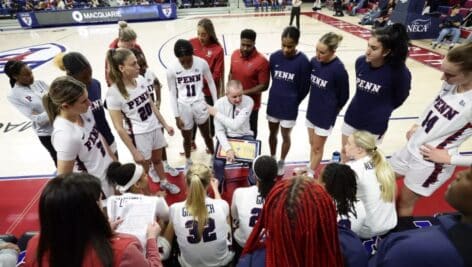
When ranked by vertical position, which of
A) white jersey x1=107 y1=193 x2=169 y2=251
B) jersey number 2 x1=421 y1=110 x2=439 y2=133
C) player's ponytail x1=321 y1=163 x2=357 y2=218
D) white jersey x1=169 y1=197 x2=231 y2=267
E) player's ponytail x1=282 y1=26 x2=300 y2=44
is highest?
player's ponytail x1=282 y1=26 x2=300 y2=44

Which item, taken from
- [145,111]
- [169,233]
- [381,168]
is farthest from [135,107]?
[381,168]

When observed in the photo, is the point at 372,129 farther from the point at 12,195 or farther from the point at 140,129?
the point at 12,195

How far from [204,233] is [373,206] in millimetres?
1354

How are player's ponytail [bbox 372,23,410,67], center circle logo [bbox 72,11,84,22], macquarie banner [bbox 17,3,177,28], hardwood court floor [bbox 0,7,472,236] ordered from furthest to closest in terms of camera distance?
center circle logo [bbox 72,11,84,22] < macquarie banner [bbox 17,3,177,28] < hardwood court floor [bbox 0,7,472,236] < player's ponytail [bbox 372,23,410,67]

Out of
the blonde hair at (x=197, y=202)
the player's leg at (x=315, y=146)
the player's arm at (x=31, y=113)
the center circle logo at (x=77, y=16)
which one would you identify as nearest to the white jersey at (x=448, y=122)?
the player's leg at (x=315, y=146)

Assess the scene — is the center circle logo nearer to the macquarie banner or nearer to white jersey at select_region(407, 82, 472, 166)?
the macquarie banner

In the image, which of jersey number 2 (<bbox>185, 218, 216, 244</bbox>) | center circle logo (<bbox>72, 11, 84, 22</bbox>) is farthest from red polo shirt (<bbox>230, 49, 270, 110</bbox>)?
center circle logo (<bbox>72, 11, 84, 22</bbox>)

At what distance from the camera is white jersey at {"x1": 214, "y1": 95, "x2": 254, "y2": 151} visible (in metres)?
3.52

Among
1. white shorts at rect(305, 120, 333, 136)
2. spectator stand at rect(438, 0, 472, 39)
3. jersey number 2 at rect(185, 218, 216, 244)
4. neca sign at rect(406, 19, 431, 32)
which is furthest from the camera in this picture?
neca sign at rect(406, 19, 431, 32)

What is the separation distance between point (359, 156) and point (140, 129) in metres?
2.24

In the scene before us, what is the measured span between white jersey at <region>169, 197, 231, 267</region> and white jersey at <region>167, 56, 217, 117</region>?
1.81 meters

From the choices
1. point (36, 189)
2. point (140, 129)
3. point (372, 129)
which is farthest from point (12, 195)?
point (372, 129)

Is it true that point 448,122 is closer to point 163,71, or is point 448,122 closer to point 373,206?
point 373,206

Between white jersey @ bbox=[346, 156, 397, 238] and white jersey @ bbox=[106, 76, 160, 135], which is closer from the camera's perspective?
white jersey @ bbox=[346, 156, 397, 238]
